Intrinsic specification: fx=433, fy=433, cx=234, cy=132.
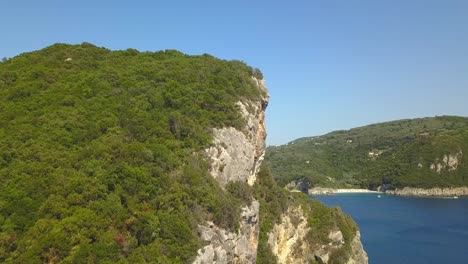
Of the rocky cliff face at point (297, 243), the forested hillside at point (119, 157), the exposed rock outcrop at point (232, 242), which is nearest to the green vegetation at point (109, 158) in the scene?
the forested hillside at point (119, 157)

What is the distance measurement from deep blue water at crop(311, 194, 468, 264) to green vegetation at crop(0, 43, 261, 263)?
60803 millimetres

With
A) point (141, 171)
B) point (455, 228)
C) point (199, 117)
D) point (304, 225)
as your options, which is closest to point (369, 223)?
point (455, 228)

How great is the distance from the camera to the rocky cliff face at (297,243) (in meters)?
47.7

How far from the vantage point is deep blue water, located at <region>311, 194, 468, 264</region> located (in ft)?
278

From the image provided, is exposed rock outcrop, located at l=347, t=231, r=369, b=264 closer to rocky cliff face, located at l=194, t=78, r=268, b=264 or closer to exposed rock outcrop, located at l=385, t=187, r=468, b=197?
rocky cliff face, located at l=194, t=78, r=268, b=264

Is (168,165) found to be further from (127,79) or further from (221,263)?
(127,79)

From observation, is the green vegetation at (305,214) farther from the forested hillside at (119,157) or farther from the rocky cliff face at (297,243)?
the rocky cliff face at (297,243)

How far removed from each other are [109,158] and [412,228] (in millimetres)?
105198

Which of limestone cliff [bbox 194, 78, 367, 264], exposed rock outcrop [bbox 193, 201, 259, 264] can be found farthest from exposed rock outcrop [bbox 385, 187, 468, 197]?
exposed rock outcrop [bbox 193, 201, 259, 264]

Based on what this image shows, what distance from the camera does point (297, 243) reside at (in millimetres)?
50531

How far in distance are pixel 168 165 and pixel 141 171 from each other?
2228mm

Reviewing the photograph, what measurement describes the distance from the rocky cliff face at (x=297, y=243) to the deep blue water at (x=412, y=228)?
3318 centimetres

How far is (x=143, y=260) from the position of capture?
2039cm

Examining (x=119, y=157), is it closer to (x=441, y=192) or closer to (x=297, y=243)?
(x=297, y=243)
